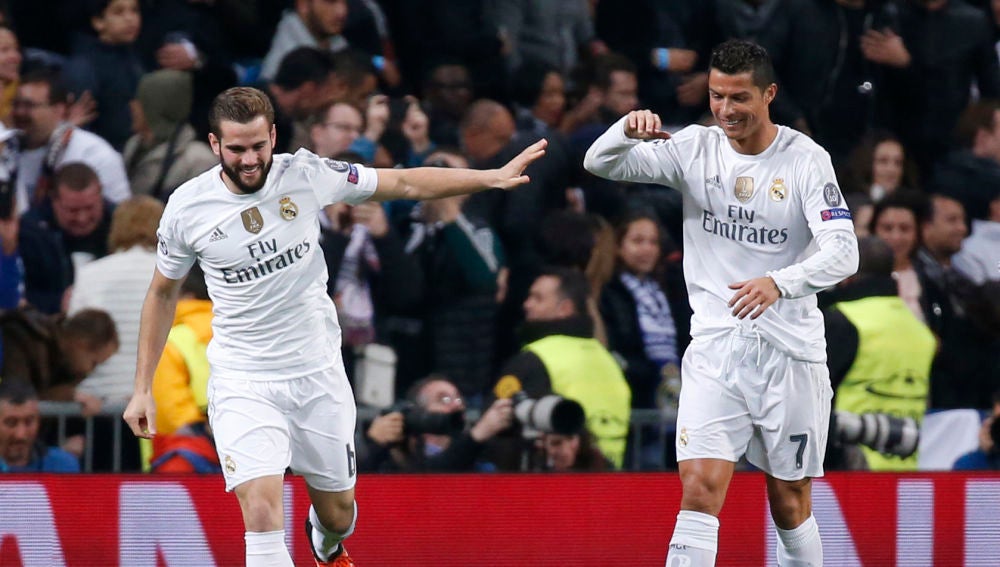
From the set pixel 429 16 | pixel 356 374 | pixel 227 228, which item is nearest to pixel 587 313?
pixel 356 374

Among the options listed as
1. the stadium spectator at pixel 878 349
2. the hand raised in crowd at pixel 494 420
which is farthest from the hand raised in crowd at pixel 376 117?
the stadium spectator at pixel 878 349

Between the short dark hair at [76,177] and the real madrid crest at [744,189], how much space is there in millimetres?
4223

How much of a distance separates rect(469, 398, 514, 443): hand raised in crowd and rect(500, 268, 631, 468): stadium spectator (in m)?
0.12

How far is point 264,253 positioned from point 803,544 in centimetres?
239

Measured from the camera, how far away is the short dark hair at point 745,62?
656cm

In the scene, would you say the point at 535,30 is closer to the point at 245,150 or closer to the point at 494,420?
the point at 494,420

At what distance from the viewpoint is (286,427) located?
22.4 feet

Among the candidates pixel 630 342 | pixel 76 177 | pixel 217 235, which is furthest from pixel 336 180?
pixel 76 177

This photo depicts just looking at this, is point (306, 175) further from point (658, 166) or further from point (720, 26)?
point (720, 26)

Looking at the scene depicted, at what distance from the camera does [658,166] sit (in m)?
6.83

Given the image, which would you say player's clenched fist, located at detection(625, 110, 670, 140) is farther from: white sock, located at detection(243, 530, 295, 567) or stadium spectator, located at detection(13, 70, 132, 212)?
stadium spectator, located at detection(13, 70, 132, 212)

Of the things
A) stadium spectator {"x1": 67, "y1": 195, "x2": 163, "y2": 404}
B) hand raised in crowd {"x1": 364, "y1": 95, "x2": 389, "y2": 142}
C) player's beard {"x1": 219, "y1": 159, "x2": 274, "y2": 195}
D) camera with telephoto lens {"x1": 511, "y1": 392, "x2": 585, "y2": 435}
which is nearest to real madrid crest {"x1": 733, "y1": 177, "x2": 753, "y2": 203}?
camera with telephoto lens {"x1": 511, "y1": 392, "x2": 585, "y2": 435}

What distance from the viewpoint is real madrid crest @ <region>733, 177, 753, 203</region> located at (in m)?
6.69

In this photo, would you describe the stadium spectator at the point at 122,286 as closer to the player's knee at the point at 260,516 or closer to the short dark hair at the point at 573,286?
the short dark hair at the point at 573,286
